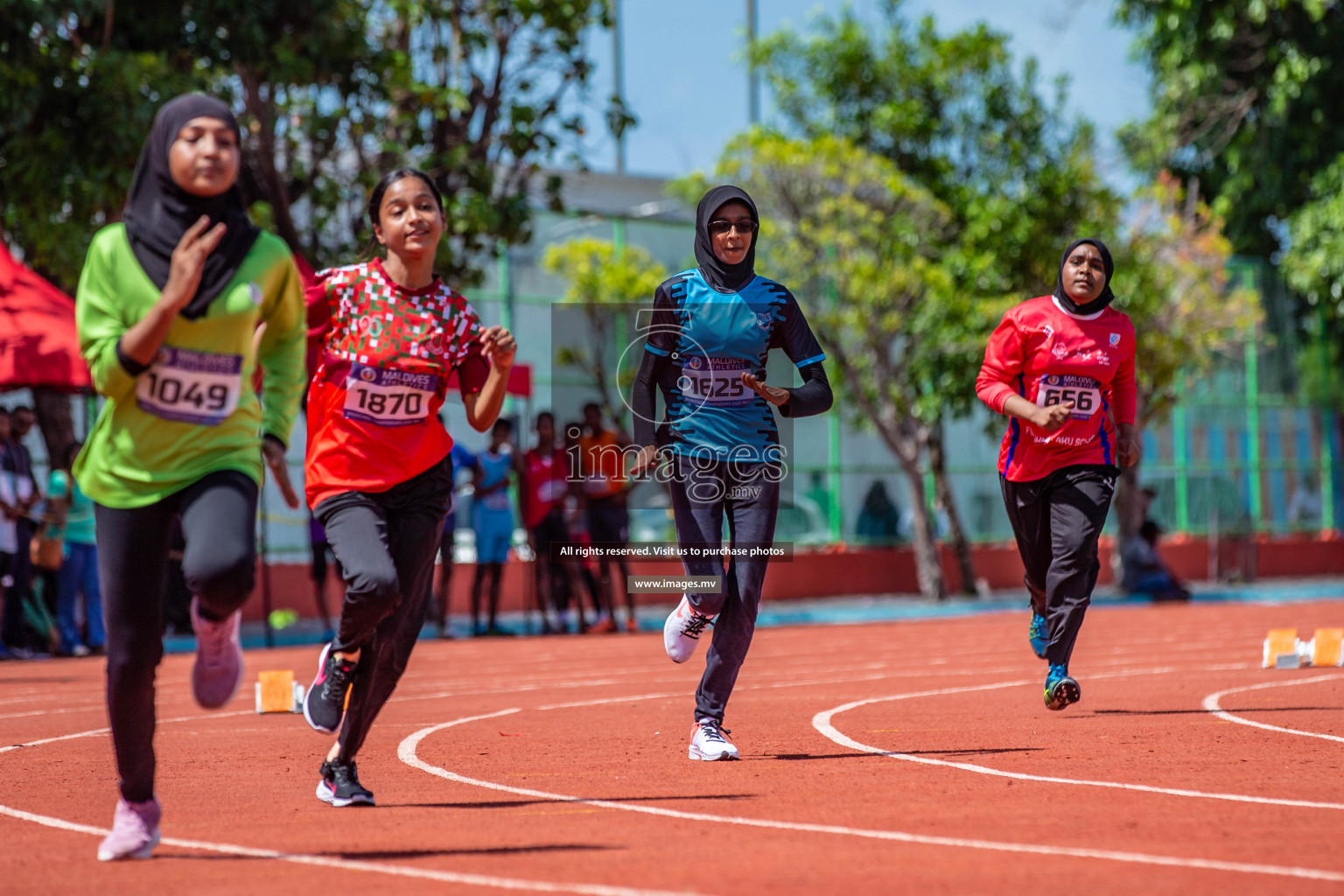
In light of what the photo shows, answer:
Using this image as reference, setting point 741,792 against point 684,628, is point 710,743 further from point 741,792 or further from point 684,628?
point 741,792

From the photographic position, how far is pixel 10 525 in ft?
49.0

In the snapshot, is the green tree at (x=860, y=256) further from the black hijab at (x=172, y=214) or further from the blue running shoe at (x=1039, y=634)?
the black hijab at (x=172, y=214)

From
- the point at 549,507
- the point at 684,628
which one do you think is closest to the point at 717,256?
the point at 684,628

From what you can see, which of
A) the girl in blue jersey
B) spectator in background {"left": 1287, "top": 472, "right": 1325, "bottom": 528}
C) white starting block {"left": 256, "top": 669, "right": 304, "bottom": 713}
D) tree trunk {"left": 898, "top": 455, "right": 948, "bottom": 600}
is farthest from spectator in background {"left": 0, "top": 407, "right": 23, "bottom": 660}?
spectator in background {"left": 1287, "top": 472, "right": 1325, "bottom": 528}

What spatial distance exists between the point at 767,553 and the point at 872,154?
18232mm

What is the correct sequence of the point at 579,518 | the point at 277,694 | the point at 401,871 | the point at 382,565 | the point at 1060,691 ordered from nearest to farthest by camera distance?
the point at 401,871, the point at 382,565, the point at 1060,691, the point at 277,694, the point at 579,518

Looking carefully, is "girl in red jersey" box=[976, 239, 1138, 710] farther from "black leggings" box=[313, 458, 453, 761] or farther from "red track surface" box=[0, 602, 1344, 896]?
"black leggings" box=[313, 458, 453, 761]

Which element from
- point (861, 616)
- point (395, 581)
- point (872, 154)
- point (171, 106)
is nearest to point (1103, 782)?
point (395, 581)

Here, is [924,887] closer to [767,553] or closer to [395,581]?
[395,581]

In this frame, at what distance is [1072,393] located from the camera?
341 inches

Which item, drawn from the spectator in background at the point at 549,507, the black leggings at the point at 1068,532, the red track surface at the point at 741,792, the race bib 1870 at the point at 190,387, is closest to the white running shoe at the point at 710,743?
the red track surface at the point at 741,792

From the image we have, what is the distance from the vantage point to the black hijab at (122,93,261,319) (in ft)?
16.1

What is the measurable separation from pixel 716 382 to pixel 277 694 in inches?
157

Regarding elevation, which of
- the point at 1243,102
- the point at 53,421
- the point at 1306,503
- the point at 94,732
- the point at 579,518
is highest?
the point at 1243,102
